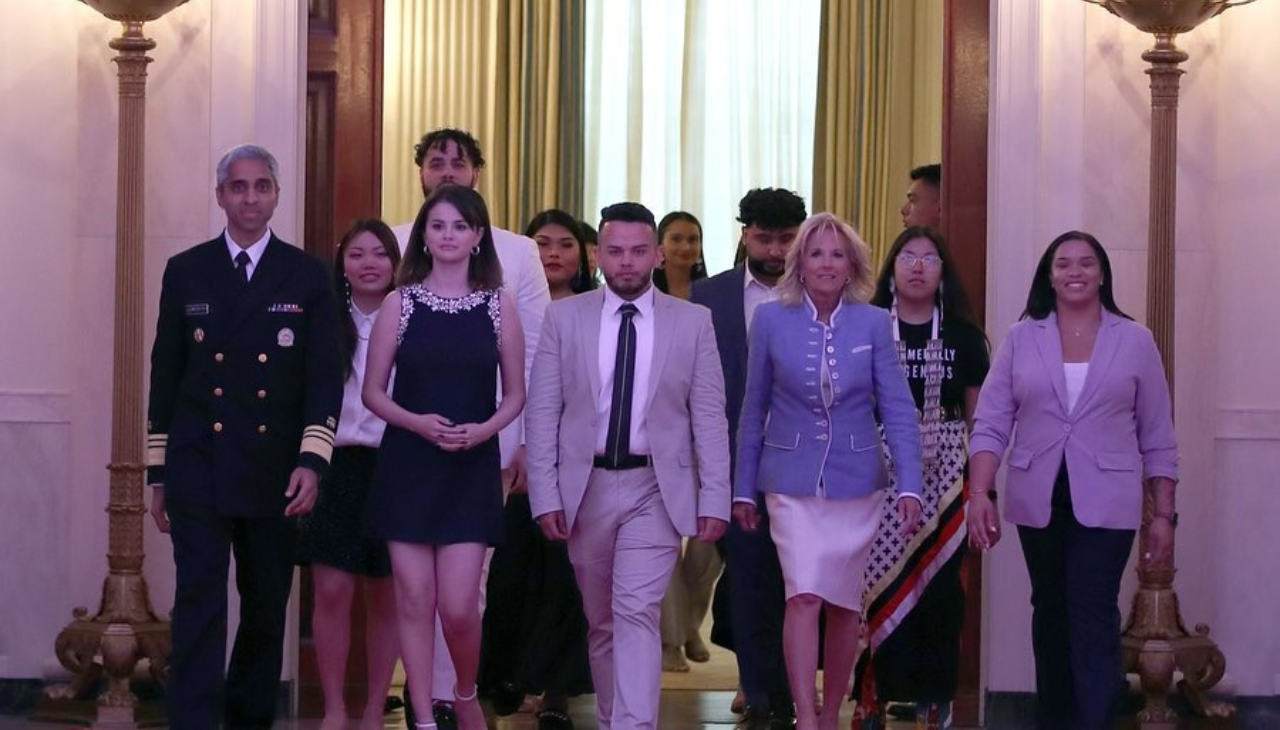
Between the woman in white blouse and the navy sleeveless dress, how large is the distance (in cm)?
43

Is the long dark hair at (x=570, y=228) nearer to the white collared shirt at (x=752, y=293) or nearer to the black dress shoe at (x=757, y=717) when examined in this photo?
the white collared shirt at (x=752, y=293)

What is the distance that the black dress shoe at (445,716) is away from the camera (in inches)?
274

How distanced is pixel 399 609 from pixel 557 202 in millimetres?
6906

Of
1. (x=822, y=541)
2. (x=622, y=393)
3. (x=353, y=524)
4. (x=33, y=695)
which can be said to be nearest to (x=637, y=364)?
(x=622, y=393)

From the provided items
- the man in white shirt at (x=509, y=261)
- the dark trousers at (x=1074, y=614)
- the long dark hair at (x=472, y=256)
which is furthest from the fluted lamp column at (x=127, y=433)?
the dark trousers at (x=1074, y=614)

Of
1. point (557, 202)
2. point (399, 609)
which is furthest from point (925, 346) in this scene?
point (557, 202)

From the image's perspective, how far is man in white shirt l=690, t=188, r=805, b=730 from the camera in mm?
7695

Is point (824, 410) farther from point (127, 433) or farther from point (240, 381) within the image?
point (127, 433)

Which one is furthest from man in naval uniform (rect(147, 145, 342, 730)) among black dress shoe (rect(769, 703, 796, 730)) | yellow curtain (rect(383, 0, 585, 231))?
yellow curtain (rect(383, 0, 585, 231))

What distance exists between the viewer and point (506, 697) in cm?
797

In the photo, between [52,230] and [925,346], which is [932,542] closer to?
[925,346]

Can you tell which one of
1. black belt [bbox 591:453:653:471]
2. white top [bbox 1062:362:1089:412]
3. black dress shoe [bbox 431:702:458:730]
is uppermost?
white top [bbox 1062:362:1089:412]

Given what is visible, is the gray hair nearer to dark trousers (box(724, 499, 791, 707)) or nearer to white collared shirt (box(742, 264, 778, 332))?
white collared shirt (box(742, 264, 778, 332))

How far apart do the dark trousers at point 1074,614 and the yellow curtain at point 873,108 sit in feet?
19.9
